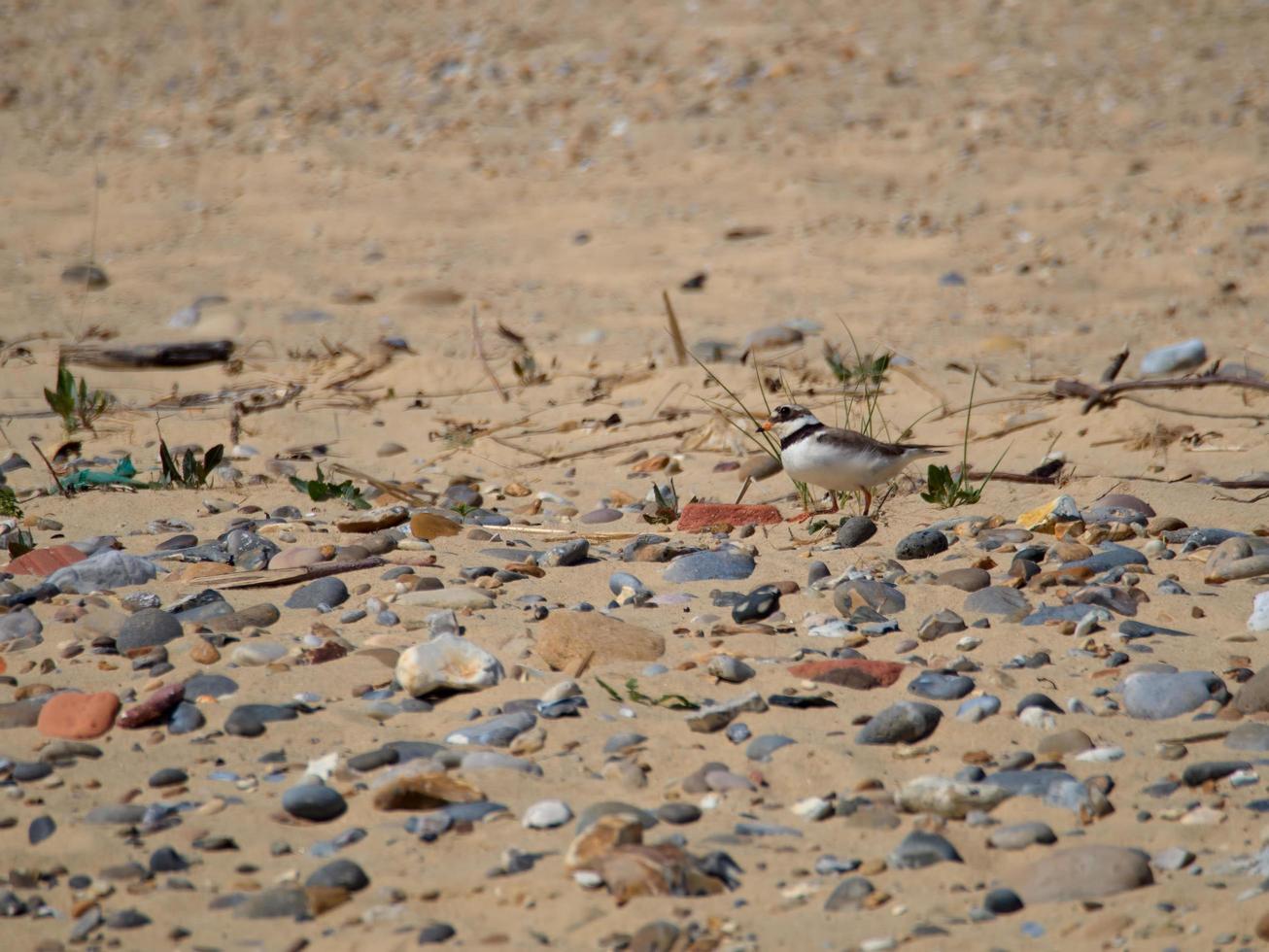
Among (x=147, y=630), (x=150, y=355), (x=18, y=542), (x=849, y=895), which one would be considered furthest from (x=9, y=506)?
→ (x=849, y=895)

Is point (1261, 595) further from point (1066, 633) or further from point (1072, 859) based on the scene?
point (1072, 859)

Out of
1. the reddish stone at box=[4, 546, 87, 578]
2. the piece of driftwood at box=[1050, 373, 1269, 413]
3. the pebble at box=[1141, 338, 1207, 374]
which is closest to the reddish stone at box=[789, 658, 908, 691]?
the reddish stone at box=[4, 546, 87, 578]

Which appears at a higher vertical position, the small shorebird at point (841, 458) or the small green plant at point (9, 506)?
the small shorebird at point (841, 458)

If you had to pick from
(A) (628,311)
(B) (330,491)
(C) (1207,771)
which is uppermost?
(A) (628,311)

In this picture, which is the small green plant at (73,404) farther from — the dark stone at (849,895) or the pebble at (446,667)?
the dark stone at (849,895)

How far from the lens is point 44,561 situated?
12.2ft

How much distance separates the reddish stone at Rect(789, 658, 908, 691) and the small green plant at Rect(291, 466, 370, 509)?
1926mm

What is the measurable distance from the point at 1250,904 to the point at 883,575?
1.51 meters

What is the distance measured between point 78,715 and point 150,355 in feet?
12.1

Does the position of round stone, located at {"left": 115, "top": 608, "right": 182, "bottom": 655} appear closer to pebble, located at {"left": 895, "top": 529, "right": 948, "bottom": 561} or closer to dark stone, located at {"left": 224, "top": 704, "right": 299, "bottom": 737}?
dark stone, located at {"left": 224, "top": 704, "right": 299, "bottom": 737}

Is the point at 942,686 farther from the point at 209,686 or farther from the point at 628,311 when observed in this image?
the point at 628,311

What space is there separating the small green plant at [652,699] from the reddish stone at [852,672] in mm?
289

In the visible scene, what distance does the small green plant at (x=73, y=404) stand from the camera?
17.0 ft

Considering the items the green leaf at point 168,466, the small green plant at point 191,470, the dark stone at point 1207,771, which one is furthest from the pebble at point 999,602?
the green leaf at point 168,466
